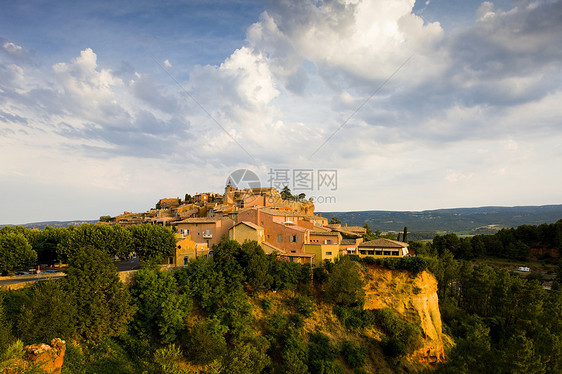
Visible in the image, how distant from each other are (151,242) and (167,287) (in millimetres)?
8934

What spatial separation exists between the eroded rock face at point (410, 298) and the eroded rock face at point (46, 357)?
31069mm

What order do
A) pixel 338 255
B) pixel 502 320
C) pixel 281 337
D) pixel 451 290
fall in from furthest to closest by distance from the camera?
1. pixel 451 290
2. pixel 502 320
3. pixel 338 255
4. pixel 281 337

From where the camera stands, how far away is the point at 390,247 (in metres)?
43.6

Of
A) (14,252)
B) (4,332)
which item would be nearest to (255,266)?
(4,332)

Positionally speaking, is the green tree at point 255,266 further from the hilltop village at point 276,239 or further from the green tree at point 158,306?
the green tree at point 158,306

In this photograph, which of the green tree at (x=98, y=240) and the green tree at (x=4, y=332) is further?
the green tree at (x=98, y=240)

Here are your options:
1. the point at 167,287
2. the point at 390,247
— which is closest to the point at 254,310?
the point at 167,287

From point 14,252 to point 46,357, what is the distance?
73.2 ft

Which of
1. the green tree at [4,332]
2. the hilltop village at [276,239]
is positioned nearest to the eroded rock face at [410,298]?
the hilltop village at [276,239]

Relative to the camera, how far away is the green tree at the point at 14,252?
3578cm

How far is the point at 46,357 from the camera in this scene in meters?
20.4

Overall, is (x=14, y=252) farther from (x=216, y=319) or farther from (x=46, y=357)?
(x=216, y=319)

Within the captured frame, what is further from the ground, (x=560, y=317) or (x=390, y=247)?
(x=390, y=247)

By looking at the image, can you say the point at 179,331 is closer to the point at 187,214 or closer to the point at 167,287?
the point at 167,287
